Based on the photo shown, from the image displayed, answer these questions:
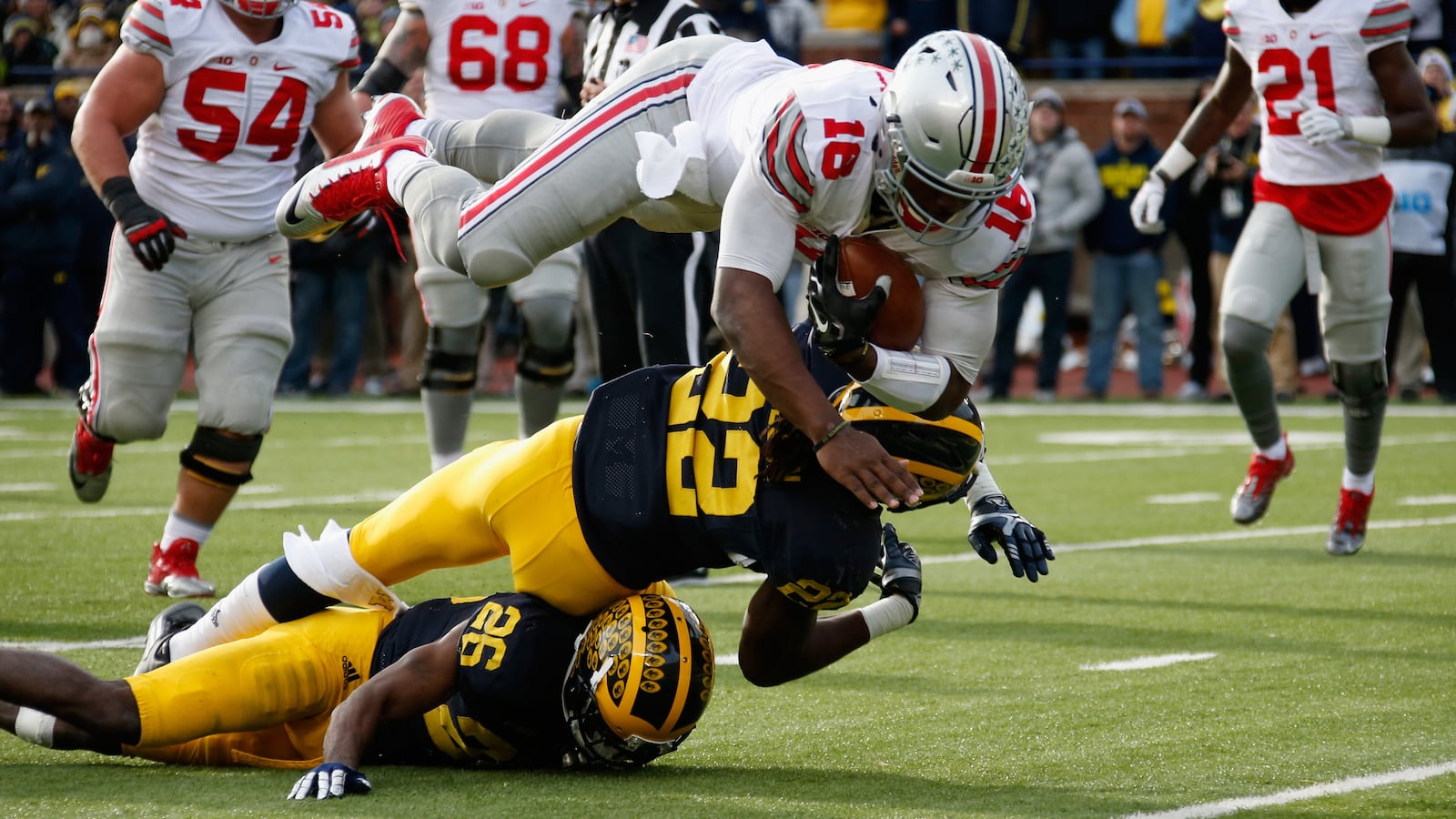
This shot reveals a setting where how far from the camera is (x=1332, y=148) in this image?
20.8ft

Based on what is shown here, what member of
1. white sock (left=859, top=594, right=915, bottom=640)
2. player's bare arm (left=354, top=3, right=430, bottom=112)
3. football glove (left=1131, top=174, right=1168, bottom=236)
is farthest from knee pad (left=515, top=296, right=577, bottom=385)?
white sock (left=859, top=594, right=915, bottom=640)

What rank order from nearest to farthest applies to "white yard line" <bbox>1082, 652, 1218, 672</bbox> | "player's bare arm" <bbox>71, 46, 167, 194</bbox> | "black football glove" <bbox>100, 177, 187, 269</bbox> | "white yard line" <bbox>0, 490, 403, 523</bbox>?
"white yard line" <bbox>1082, 652, 1218, 672</bbox>, "black football glove" <bbox>100, 177, 187, 269</bbox>, "player's bare arm" <bbox>71, 46, 167, 194</bbox>, "white yard line" <bbox>0, 490, 403, 523</bbox>

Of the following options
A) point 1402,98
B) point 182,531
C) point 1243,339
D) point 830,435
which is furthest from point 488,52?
point 830,435

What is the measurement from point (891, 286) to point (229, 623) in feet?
5.15

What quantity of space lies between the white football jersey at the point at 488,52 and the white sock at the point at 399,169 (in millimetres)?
→ 2017

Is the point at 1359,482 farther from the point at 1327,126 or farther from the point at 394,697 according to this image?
the point at 394,697

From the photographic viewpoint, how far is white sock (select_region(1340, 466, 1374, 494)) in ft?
21.1

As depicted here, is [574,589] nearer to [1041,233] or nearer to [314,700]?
[314,700]

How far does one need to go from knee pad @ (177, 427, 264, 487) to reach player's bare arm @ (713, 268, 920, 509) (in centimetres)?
244

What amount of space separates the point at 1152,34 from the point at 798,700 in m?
12.3

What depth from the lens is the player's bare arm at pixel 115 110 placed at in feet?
17.1

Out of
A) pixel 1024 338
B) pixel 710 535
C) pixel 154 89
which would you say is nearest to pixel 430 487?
pixel 710 535

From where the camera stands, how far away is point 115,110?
527 centimetres

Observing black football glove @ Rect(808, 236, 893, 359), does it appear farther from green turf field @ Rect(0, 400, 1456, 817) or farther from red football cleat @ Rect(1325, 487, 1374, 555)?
red football cleat @ Rect(1325, 487, 1374, 555)
